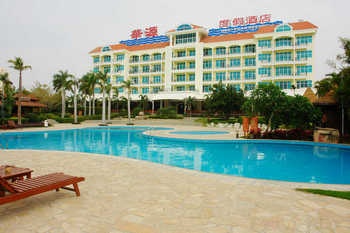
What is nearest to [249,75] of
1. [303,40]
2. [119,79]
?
[303,40]

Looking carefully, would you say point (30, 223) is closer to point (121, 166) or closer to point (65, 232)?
point (65, 232)

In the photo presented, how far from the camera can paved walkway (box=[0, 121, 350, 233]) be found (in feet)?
11.4

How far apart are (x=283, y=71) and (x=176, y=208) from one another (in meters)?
42.2

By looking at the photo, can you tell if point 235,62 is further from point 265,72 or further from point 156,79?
point 156,79

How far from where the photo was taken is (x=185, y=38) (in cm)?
4869

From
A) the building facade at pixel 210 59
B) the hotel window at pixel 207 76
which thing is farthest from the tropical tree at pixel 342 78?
the hotel window at pixel 207 76

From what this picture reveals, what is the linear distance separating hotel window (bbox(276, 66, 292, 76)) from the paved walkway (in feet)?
128

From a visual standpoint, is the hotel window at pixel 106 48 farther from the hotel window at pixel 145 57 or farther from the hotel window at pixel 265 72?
the hotel window at pixel 265 72

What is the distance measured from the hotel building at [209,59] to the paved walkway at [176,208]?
34.6 m

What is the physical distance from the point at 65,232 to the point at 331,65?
53.2ft

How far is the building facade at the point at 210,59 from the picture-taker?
39812 mm

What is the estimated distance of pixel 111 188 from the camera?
17.5 ft

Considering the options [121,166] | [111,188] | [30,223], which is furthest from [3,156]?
[30,223]

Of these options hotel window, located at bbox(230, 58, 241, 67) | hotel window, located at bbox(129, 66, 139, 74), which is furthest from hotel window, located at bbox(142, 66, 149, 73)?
hotel window, located at bbox(230, 58, 241, 67)
